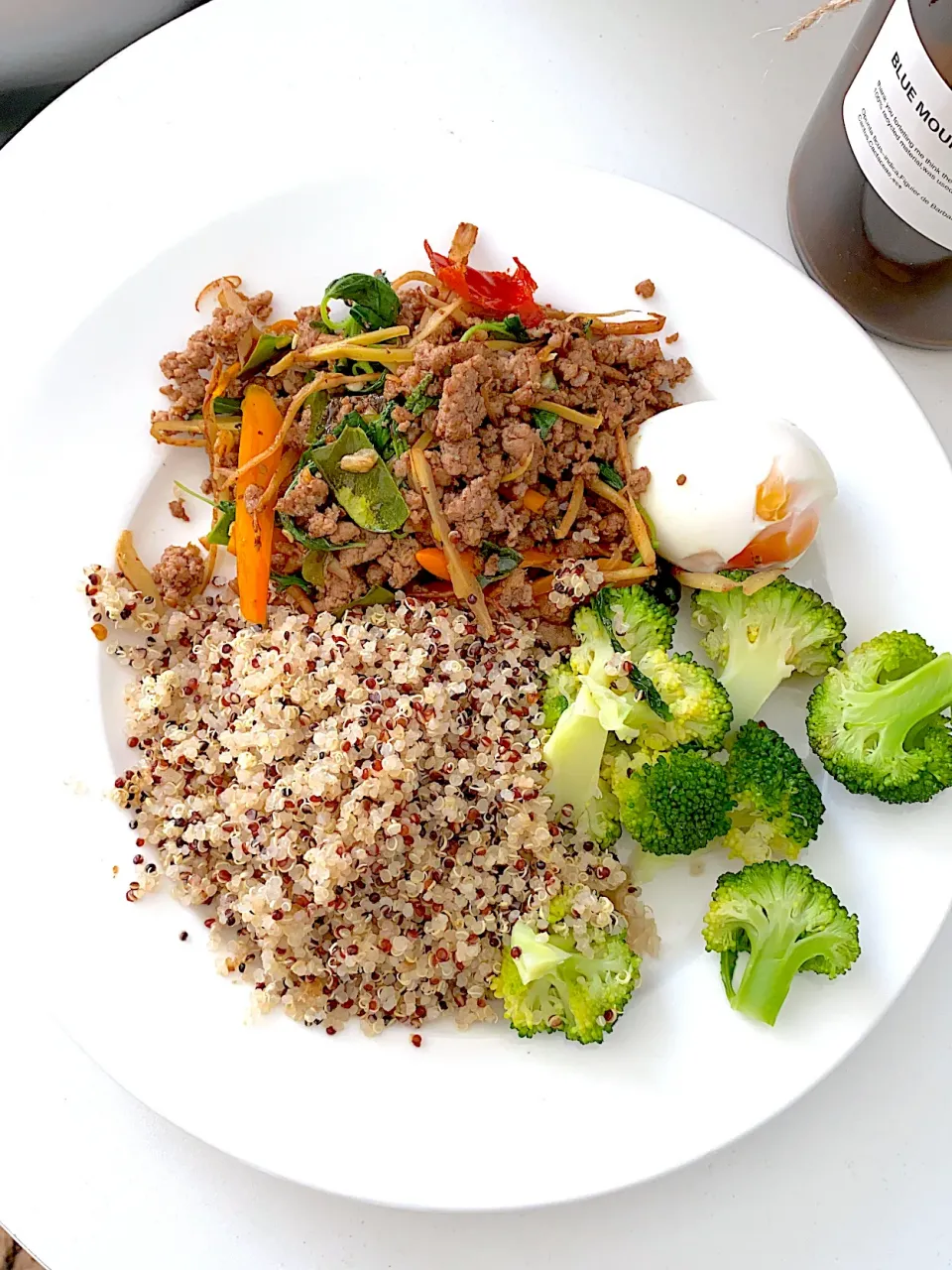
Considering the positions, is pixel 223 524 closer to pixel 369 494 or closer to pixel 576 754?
pixel 369 494

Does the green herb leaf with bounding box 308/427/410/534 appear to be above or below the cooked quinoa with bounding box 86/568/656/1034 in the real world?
above

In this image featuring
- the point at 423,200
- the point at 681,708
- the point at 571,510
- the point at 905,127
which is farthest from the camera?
the point at 423,200

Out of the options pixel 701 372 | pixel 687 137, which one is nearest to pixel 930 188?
pixel 701 372

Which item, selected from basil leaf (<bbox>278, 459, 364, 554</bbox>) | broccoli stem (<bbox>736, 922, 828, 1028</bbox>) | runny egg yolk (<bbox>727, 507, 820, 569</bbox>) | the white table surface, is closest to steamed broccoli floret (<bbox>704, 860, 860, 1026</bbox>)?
broccoli stem (<bbox>736, 922, 828, 1028</bbox>)

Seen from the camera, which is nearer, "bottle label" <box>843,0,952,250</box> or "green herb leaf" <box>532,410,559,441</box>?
"bottle label" <box>843,0,952,250</box>

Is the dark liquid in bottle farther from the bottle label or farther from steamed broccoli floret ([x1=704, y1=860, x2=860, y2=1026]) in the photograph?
steamed broccoli floret ([x1=704, y1=860, x2=860, y2=1026])

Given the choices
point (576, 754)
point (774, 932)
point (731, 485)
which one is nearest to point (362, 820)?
point (576, 754)

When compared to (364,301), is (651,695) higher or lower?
lower
